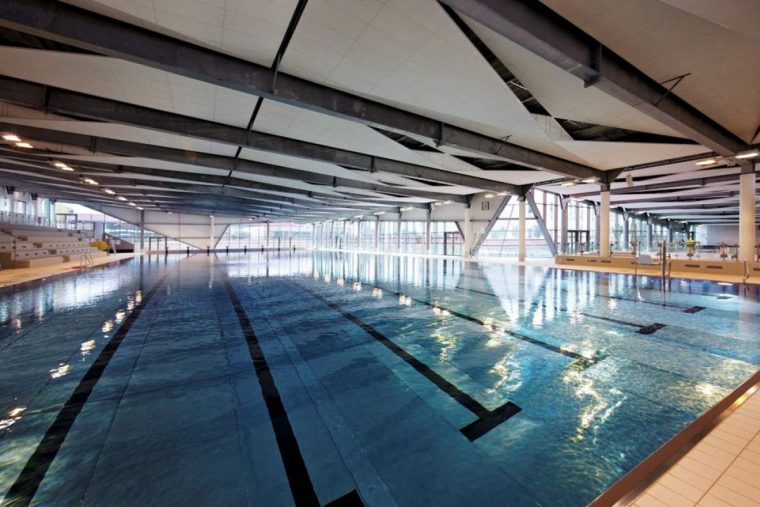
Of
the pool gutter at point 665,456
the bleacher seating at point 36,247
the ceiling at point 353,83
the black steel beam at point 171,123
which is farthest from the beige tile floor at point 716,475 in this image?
the bleacher seating at point 36,247

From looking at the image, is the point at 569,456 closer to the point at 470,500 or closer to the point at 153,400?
the point at 470,500

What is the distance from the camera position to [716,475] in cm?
171

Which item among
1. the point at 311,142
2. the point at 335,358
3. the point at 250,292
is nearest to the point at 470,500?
the point at 335,358

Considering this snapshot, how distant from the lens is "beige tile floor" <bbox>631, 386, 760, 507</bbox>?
153 cm

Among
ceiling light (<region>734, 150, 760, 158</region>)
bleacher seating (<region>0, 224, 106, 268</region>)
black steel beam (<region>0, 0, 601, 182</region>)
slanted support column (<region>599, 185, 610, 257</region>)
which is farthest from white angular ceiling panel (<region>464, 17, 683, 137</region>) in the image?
bleacher seating (<region>0, 224, 106, 268</region>)

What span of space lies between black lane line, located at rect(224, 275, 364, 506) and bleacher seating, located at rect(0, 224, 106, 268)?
1613cm

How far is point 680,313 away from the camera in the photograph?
5.98 metres

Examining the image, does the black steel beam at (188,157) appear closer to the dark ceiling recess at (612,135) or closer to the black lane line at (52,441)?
the dark ceiling recess at (612,135)

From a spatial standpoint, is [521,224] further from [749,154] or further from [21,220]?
[21,220]

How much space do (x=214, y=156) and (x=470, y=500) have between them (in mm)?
14222

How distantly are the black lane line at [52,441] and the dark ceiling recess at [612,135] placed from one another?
467 inches

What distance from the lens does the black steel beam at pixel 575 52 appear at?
404cm

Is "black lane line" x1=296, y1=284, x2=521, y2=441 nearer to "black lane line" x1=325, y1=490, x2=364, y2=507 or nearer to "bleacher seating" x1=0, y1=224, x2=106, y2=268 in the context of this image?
"black lane line" x1=325, y1=490, x2=364, y2=507

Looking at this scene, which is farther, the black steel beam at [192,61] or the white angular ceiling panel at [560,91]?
the white angular ceiling panel at [560,91]
